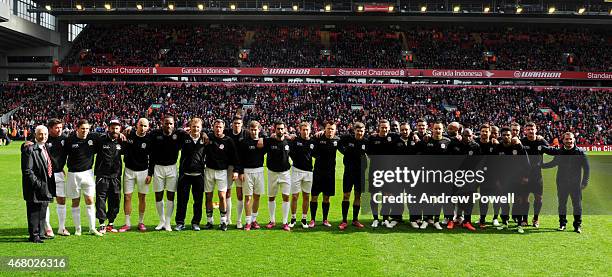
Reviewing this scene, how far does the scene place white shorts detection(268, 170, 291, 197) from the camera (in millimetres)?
8375

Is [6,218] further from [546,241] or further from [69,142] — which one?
[546,241]

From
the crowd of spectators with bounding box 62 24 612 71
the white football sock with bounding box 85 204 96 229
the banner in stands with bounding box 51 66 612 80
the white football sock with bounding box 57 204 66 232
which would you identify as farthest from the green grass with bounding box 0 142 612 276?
the crowd of spectators with bounding box 62 24 612 71

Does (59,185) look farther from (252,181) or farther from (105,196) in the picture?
(252,181)

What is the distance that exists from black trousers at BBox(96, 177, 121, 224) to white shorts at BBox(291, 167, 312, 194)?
326 cm

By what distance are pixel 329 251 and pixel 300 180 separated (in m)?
1.93

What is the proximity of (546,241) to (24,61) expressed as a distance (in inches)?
2030

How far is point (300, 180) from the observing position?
8492 mm

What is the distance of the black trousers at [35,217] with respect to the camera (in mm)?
7164

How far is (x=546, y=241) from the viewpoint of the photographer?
7.70 m

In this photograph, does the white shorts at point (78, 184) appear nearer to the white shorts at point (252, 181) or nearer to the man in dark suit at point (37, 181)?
the man in dark suit at point (37, 181)

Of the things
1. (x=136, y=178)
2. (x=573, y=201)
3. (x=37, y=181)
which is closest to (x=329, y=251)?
(x=136, y=178)

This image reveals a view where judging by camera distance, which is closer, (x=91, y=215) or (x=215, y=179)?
(x=91, y=215)

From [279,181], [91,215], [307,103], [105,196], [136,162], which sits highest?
[307,103]

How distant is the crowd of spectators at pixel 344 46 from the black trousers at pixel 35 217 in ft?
126
